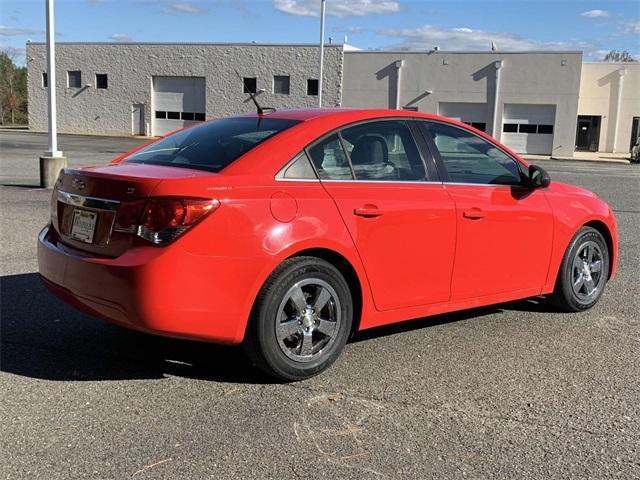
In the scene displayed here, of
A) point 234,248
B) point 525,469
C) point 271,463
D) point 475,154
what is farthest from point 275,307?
point 475,154

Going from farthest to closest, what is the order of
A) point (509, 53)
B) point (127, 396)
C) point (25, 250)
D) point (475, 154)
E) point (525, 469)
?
point (509, 53), point (25, 250), point (475, 154), point (127, 396), point (525, 469)

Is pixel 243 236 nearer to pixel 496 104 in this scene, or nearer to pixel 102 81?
pixel 496 104

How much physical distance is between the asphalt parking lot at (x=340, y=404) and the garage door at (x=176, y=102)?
44.6m

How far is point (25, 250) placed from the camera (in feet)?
24.3

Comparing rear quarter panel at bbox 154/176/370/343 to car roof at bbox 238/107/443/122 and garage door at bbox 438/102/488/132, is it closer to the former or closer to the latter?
car roof at bbox 238/107/443/122

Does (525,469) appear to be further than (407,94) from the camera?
No

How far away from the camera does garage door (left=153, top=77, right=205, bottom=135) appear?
158ft

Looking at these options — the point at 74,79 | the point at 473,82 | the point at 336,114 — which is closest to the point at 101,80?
the point at 74,79

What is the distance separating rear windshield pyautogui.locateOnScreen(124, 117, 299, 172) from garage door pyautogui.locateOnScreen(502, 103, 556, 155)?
40365 mm

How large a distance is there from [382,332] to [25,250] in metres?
4.54

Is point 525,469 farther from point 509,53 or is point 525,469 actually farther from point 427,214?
point 509,53

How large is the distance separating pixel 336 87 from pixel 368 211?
139 feet

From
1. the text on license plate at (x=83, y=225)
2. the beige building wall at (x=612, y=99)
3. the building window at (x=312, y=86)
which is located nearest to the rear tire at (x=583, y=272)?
the text on license plate at (x=83, y=225)

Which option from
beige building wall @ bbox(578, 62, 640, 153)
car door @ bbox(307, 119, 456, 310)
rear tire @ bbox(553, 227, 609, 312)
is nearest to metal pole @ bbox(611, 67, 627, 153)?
beige building wall @ bbox(578, 62, 640, 153)
